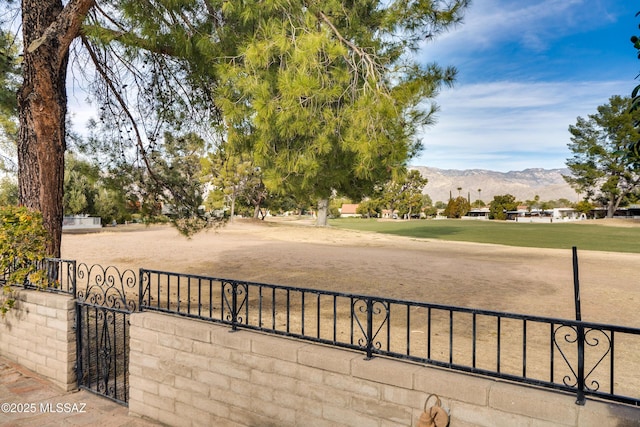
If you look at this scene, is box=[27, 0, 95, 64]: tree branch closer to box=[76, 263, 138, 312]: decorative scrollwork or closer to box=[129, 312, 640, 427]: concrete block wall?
box=[76, 263, 138, 312]: decorative scrollwork

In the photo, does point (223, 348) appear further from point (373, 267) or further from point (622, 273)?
point (622, 273)

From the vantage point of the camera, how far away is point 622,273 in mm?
16141

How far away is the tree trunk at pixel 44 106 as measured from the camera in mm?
7574

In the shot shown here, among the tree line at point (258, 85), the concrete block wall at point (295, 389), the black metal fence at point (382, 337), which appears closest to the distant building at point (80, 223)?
the tree line at point (258, 85)

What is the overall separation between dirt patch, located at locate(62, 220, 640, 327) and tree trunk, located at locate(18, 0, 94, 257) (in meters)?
5.86

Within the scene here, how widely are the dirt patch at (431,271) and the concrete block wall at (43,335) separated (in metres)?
6.83

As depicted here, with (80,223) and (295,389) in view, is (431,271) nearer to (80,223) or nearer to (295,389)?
(295,389)

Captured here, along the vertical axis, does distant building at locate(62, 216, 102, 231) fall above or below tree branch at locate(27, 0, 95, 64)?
below

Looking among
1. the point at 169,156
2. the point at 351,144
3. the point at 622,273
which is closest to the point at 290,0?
the point at 351,144

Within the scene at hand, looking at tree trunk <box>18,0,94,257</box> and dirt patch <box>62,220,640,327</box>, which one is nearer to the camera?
tree trunk <box>18,0,94,257</box>

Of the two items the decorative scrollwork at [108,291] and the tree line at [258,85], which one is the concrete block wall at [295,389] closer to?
the decorative scrollwork at [108,291]

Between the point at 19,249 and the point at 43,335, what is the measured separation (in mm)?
1441

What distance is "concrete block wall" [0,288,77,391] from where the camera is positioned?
5.90 m

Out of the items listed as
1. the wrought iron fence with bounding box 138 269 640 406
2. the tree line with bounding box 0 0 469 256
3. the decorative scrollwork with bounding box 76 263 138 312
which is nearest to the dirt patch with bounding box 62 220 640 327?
the wrought iron fence with bounding box 138 269 640 406
